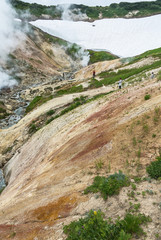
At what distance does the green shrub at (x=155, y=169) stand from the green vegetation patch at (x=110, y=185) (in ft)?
3.41

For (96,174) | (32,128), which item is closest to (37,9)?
(32,128)

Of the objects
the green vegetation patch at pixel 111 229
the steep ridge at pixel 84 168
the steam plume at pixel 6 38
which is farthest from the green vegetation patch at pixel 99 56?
the green vegetation patch at pixel 111 229

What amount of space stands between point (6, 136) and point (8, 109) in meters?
14.5

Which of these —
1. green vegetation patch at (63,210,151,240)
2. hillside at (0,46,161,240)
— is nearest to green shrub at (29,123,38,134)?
hillside at (0,46,161,240)

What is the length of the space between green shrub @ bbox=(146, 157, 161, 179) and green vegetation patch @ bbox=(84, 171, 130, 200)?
104 cm

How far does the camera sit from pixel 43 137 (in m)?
19.6

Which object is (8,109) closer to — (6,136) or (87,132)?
(6,136)

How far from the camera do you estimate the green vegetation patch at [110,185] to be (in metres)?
7.15

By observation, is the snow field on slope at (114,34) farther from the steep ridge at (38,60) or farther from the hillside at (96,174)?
the hillside at (96,174)

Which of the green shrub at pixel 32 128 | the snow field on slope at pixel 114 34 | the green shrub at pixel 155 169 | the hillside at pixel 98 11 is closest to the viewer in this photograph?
the green shrub at pixel 155 169

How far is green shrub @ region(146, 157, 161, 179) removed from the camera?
24.0 ft

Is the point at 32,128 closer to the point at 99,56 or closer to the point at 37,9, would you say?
the point at 99,56

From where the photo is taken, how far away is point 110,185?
286 inches

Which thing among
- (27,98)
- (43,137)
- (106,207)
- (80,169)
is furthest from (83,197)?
(27,98)
